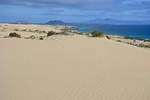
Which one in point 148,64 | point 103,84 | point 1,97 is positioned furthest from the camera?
point 148,64

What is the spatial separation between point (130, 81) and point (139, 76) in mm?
939

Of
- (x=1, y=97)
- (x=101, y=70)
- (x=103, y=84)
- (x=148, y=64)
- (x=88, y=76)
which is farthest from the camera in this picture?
(x=148, y=64)

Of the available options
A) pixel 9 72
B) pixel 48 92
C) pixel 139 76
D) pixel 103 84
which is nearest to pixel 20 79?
pixel 9 72

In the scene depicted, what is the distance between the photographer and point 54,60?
32.7ft

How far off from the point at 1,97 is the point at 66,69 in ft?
11.9

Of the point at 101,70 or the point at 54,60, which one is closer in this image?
the point at 101,70

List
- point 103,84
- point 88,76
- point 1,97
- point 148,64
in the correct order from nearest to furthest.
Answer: point 1,97 → point 103,84 → point 88,76 → point 148,64

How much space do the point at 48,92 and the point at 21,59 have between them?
503cm

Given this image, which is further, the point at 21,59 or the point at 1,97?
the point at 21,59

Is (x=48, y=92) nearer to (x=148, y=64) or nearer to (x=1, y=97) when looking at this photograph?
(x=1, y=97)

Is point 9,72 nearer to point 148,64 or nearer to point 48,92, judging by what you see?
point 48,92

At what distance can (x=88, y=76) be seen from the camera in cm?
744

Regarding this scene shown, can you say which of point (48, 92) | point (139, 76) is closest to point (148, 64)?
point (139, 76)

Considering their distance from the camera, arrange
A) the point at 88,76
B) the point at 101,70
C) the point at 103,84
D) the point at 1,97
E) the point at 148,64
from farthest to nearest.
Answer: the point at 148,64
the point at 101,70
the point at 88,76
the point at 103,84
the point at 1,97
